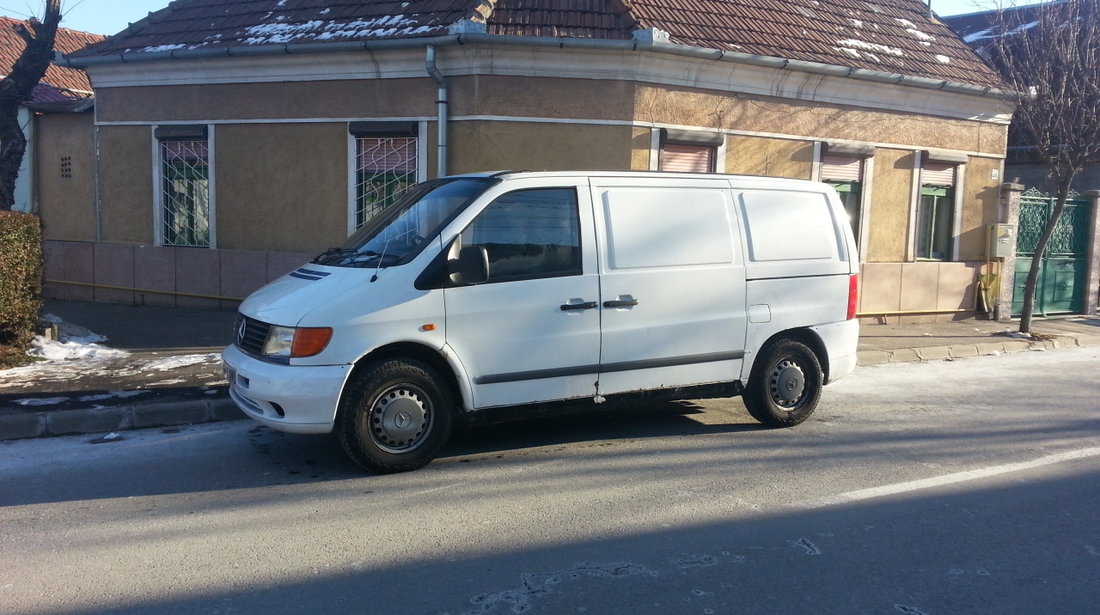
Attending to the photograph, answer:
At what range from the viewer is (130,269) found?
512 inches

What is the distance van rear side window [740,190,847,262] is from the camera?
22.8ft

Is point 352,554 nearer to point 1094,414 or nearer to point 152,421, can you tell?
point 152,421

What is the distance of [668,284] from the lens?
6445 mm

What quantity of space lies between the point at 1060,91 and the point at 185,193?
516 inches

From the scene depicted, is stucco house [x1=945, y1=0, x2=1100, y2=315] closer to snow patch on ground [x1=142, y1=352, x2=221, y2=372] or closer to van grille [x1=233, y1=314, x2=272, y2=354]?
snow patch on ground [x1=142, y1=352, x2=221, y2=372]

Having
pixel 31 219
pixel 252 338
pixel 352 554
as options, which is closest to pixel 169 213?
pixel 31 219

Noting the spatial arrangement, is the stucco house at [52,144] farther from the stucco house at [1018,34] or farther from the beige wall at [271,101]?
the stucco house at [1018,34]

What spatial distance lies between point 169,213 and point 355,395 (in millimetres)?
8815

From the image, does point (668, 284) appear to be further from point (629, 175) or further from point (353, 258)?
point (353, 258)

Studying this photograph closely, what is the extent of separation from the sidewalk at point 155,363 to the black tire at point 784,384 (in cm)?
396

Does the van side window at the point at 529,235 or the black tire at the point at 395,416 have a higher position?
the van side window at the point at 529,235

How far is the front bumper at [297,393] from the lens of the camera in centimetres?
547

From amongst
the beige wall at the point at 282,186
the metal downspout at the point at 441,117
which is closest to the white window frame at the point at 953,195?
the metal downspout at the point at 441,117


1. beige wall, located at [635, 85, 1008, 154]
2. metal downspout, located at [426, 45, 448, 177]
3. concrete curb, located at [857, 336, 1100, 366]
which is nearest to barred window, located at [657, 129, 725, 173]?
beige wall, located at [635, 85, 1008, 154]
